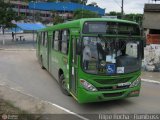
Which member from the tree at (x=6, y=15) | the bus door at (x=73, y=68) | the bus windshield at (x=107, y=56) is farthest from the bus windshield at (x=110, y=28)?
the tree at (x=6, y=15)

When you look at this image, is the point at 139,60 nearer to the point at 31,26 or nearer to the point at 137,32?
the point at 137,32

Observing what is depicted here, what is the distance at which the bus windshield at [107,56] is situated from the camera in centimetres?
845

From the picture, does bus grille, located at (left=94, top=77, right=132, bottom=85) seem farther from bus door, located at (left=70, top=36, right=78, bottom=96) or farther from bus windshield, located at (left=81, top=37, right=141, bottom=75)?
bus door, located at (left=70, top=36, right=78, bottom=96)

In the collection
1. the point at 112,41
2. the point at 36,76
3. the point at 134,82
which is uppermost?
the point at 112,41

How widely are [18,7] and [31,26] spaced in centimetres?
6625

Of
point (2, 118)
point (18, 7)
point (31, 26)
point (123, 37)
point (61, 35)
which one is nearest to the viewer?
point (2, 118)

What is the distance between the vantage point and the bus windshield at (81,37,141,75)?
845 cm

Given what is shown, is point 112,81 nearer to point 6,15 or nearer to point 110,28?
point 110,28

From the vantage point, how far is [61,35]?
1126 cm

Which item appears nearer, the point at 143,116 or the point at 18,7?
the point at 143,116

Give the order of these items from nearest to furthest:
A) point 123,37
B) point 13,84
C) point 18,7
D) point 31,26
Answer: point 123,37
point 13,84
point 31,26
point 18,7

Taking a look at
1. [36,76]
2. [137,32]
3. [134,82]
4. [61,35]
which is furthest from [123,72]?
[36,76]

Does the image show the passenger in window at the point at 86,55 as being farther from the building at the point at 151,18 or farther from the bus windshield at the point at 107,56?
the building at the point at 151,18

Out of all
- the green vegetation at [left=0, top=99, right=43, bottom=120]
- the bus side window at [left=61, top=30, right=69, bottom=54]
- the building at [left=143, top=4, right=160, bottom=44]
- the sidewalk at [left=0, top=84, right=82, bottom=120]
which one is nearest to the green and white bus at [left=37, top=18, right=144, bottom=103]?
the sidewalk at [left=0, top=84, right=82, bottom=120]
